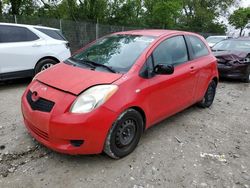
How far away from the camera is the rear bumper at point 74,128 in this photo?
9.61 feet

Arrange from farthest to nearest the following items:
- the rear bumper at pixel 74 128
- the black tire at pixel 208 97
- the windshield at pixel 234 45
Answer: the windshield at pixel 234 45, the black tire at pixel 208 97, the rear bumper at pixel 74 128

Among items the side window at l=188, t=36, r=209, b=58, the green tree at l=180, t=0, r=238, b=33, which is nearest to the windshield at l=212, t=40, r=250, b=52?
the side window at l=188, t=36, r=209, b=58

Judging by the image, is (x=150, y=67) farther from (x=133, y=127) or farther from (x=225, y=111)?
(x=225, y=111)

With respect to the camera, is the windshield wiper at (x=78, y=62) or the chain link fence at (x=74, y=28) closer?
the windshield wiper at (x=78, y=62)

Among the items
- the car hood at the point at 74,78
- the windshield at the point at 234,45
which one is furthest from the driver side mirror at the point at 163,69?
the windshield at the point at 234,45

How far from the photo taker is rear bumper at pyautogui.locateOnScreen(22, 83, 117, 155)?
293 centimetres

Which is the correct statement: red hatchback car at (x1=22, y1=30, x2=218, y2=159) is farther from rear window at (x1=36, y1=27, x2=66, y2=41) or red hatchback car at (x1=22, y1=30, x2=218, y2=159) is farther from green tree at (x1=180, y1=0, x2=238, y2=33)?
green tree at (x1=180, y1=0, x2=238, y2=33)

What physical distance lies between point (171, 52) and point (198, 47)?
1096 mm

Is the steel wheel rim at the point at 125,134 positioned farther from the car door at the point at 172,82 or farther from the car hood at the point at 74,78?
the car hood at the point at 74,78

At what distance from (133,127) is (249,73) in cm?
651

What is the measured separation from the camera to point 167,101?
403 cm

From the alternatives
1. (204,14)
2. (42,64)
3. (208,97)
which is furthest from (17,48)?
(204,14)

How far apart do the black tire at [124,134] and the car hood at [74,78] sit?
1.66 ft

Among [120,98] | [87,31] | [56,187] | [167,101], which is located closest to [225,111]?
[167,101]
